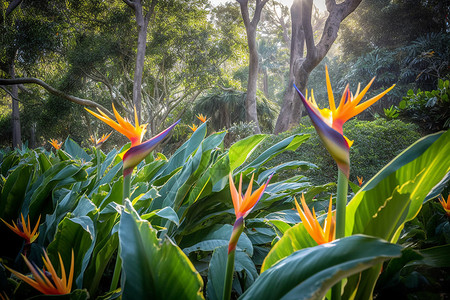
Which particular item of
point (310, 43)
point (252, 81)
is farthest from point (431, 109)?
→ point (252, 81)

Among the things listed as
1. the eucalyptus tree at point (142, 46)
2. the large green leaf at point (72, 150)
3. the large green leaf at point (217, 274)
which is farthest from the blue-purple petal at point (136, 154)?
the eucalyptus tree at point (142, 46)

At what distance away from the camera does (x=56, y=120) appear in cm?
1229

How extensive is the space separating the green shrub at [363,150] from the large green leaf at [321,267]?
10.6 feet

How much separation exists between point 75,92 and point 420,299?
13.2m

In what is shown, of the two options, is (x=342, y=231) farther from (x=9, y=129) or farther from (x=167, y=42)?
(x=9, y=129)

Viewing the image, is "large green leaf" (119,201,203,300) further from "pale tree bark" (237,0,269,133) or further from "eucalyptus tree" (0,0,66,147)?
"eucalyptus tree" (0,0,66,147)

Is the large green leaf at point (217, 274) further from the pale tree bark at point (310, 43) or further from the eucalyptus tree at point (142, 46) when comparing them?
the eucalyptus tree at point (142, 46)

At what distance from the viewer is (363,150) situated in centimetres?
369

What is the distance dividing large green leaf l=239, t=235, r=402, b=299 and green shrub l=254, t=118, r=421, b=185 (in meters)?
3.22

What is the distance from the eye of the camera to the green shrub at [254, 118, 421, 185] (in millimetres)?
3590

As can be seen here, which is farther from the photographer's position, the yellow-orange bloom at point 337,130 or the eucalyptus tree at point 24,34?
the eucalyptus tree at point 24,34

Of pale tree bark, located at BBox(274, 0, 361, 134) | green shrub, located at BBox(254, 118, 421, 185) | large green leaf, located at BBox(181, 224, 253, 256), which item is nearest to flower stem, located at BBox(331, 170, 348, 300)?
large green leaf, located at BBox(181, 224, 253, 256)

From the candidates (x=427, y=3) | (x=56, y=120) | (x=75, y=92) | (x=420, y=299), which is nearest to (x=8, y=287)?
(x=420, y=299)

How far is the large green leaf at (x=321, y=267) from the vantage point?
363mm
